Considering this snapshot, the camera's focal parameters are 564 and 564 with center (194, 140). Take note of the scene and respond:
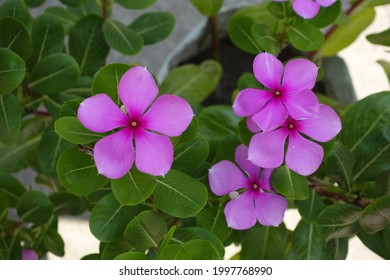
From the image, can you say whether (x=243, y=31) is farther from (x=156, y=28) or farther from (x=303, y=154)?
(x=303, y=154)

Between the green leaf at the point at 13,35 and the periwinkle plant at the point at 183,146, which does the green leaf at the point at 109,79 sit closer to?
the periwinkle plant at the point at 183,146

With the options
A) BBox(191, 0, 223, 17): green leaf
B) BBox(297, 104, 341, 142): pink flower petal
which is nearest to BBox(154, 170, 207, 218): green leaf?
BBox(297, 104, 341, 142): pink flower petal

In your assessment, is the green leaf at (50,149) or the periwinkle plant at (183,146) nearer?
the periwinkle plant at (183,146)

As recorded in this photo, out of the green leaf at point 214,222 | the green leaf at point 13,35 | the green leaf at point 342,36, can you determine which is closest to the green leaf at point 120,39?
the green leaf at point 13,35

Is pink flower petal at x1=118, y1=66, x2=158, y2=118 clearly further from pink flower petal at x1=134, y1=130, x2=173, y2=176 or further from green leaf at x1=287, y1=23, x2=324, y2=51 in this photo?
green leaf at x1=287, y1=23, x2=324, y2=51

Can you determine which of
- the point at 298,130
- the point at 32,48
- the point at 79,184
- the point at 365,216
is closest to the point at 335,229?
the point at 365,216

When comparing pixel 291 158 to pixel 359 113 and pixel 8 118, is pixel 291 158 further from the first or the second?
pixel 8 118
